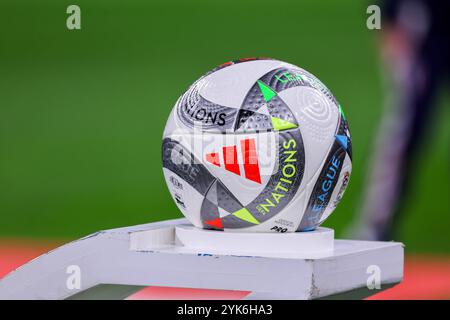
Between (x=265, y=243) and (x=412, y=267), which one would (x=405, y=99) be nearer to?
(x=412, y=267)

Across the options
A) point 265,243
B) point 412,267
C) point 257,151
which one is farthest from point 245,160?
point 412,267

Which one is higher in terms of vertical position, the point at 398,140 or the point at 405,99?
the point at 405,99

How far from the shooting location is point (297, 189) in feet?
11.3

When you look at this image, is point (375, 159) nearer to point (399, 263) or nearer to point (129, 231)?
point (399, 263)

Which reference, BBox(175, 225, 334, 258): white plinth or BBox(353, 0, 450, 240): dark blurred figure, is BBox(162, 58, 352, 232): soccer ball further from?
BBox(353, 0, 450, 240): dark blurred figure

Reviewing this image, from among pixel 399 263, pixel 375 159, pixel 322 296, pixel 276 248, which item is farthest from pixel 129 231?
pixel 375 159

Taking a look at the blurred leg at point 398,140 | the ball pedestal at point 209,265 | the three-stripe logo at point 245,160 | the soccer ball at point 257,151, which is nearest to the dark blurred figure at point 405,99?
the blurred leg at point 398,140

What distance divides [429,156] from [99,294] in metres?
4.33

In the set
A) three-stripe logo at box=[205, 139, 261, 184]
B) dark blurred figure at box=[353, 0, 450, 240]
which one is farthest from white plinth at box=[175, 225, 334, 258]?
dark blurred figure at box=[353, 0, 450, 240]

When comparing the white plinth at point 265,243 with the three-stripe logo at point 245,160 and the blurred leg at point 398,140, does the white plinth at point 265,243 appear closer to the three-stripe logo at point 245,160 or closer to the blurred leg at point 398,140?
the three-stripe logo at point 245,160

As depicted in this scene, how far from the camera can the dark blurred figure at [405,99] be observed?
23.5 feet

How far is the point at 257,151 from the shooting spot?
3.39 meters

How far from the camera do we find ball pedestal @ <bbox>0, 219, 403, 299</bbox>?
3209 mm

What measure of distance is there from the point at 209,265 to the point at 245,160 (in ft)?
1.38
